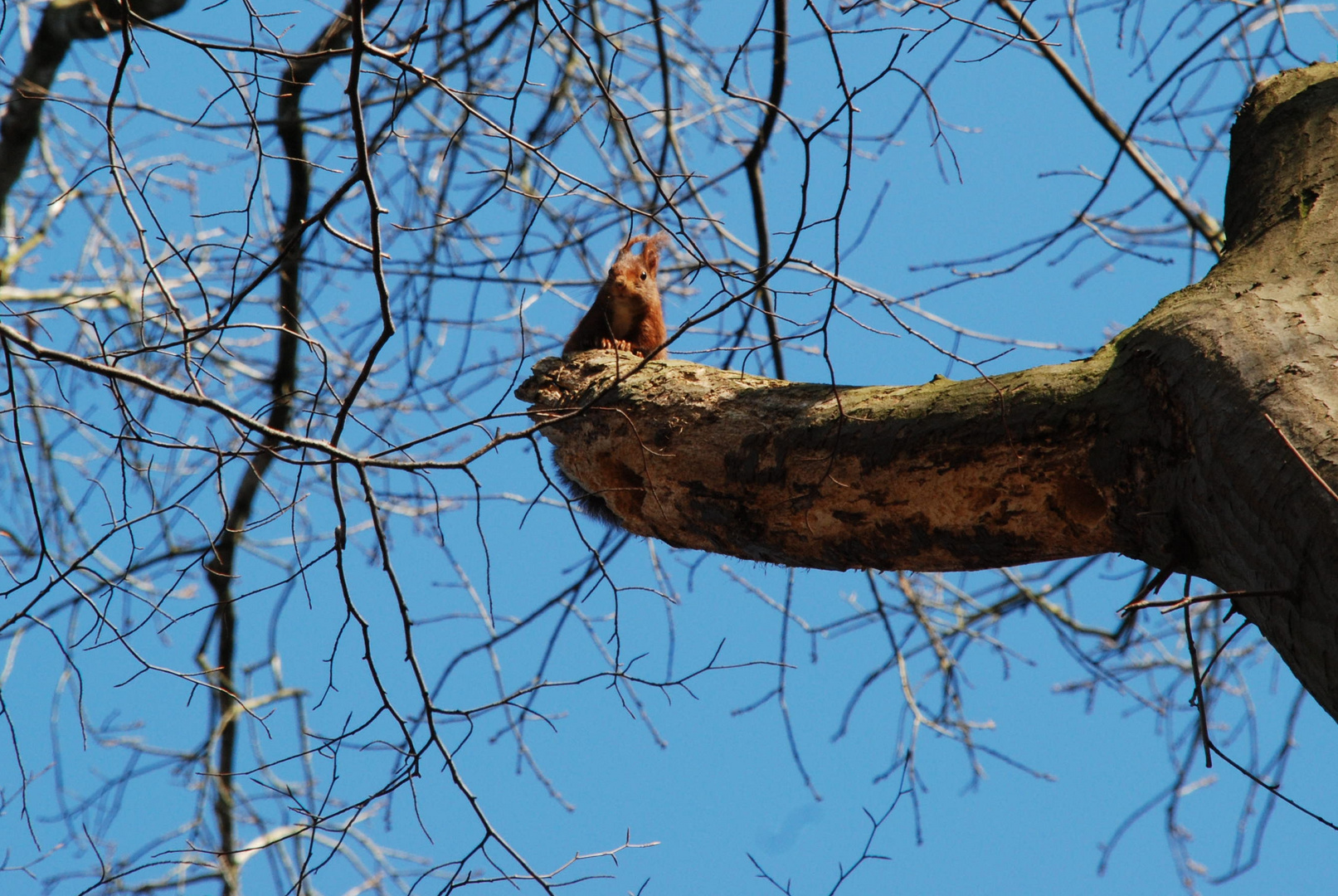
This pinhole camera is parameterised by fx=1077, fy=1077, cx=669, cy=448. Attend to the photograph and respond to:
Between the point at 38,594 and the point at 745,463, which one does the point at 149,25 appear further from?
the point at 745,463

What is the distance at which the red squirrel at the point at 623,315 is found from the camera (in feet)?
10.1

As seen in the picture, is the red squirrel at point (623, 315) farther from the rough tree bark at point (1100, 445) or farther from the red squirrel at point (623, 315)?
the rough tree bark at point (1100, 445)

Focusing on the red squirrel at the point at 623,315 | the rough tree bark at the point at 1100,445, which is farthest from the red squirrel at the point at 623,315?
the rough tree bark at the point at 1100,445

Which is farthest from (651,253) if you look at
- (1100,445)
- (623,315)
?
(1100,445)

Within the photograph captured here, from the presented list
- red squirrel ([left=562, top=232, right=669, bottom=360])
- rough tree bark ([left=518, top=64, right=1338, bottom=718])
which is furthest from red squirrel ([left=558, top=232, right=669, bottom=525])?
rough tree bark ([left=518, top=64, right=1338, bottom=718])

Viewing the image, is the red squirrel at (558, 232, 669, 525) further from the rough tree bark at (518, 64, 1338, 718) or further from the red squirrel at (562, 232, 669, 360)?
the rough tree bark at (518, 64, 1338, 718)

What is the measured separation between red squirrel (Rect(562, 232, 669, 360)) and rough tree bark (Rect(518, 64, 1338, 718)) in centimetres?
61

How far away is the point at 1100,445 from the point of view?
68.7 inches

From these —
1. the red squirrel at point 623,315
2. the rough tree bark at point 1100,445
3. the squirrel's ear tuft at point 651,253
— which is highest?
the squirrel's ear tuft at point 651,253

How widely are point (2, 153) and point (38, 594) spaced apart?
8.89 ft

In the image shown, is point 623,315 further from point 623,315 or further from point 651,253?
point 651,253

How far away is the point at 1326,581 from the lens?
50.4 inches

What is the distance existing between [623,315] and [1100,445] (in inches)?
64.7

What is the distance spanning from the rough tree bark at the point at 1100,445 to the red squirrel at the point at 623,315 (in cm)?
61
